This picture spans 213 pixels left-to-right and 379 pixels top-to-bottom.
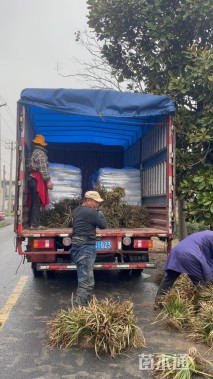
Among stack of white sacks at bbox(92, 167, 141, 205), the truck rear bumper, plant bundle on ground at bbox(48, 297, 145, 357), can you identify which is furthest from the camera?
stack of white sacks at bbox(92, 167, 141, 205)

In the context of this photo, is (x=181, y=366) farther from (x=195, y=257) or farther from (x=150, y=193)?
(x=150, y=193)

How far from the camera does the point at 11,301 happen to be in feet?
21.1

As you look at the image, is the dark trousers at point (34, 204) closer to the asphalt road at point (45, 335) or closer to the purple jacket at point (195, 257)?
the asphalt road at point (45, 335)

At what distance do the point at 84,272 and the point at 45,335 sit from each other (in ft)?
3.22

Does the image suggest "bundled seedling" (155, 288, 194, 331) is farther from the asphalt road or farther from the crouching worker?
the crouching worker

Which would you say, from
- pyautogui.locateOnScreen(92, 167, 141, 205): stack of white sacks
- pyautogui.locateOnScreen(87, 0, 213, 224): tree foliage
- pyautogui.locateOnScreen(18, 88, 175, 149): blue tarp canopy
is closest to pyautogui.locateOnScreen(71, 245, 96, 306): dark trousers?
pyautogui.locateOnScreen(18, 88, 175, 149): blue tarp canopy

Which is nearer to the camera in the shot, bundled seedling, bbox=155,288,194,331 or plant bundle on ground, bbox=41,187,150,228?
bundled seedling, bbox=155,288,194,331

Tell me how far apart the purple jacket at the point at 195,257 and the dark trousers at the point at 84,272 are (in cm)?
105

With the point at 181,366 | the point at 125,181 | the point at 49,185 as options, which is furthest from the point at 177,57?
the point at 181,366

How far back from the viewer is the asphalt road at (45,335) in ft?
12.7

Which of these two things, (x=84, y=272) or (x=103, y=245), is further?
(x=103, y=245)

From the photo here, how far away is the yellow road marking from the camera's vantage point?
18.2ft

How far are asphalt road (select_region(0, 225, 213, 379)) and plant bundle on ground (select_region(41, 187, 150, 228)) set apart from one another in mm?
1153

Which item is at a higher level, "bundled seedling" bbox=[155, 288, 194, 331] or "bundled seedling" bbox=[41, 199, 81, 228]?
"bundled seedling" bbox=[41, 199, 81, 228]
